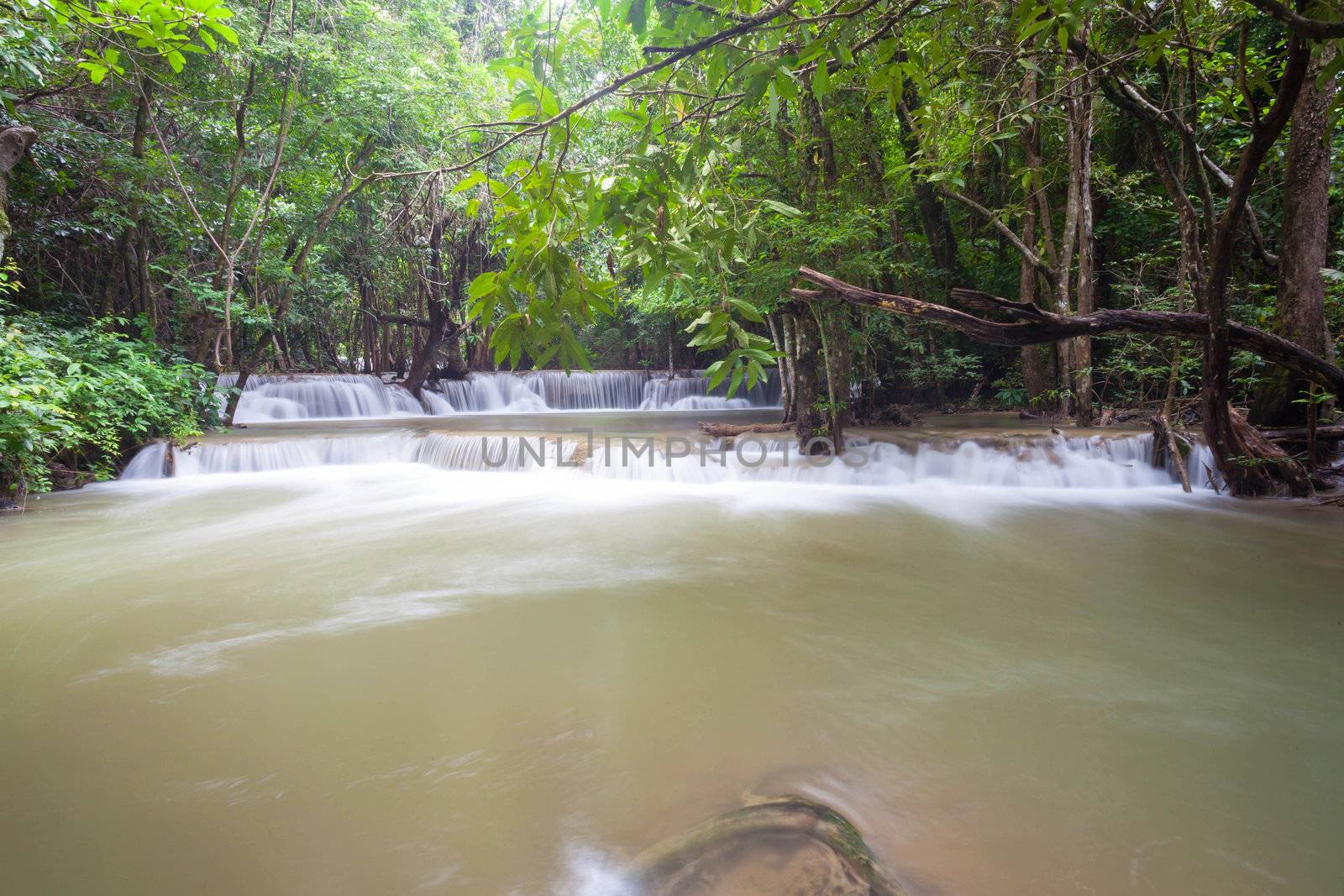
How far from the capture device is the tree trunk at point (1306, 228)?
5.34 meters

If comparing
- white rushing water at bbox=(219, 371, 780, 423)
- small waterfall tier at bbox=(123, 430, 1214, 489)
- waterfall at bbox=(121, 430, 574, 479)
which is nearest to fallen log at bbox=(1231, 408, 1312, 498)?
small waterfall tier at bbox=(123, 430, 1214, 489)

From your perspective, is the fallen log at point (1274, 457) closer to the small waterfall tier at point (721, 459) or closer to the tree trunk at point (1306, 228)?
the tree trunk at point (1306, 228)

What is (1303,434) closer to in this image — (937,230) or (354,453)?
(937,230)

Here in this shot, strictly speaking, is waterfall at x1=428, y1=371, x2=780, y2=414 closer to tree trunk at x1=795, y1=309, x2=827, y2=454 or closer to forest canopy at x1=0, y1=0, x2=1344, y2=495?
forest canopy at x1=0, y1=0, x2=1344, y2=495

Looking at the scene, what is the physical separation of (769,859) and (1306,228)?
23.6 ft

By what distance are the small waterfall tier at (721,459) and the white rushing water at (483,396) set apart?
5483 millimetres

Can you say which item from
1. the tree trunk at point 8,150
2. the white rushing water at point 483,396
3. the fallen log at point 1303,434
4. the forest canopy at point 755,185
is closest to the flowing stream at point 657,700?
the fallen log at point 1303,434

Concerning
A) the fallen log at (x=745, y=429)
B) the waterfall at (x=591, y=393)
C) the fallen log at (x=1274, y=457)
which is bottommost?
the fallen log at (x=1274, y=457)

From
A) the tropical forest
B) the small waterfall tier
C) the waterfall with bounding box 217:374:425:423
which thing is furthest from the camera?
the waterfall with bounding box 217:374:425:423

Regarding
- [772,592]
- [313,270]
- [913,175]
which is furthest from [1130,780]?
[313,270]

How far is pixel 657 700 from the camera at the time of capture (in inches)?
89.9

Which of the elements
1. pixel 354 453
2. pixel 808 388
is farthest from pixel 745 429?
pixel 354 453

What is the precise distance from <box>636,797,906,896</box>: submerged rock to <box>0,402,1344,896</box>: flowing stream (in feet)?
0.32

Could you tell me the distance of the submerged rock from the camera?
1331mm
